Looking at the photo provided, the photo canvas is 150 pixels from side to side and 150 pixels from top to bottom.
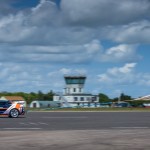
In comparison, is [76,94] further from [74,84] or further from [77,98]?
[74,84]

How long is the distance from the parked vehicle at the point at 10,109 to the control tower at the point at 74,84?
106m

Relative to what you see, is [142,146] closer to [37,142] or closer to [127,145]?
[127,145]

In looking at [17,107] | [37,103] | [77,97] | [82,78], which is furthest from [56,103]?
[17,107]

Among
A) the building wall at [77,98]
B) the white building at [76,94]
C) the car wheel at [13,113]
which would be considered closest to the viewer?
the car wheel at [13,113]

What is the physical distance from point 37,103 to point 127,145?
11161cm

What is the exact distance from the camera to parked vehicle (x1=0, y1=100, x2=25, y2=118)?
36875 millimetres

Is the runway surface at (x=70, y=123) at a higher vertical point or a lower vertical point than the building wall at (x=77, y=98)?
lower

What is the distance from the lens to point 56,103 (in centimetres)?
12431

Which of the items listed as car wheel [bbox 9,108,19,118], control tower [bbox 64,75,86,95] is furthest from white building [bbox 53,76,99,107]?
car wheel [bbox 9,108,19,118]

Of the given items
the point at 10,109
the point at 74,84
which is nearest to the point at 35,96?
the point at 74,84

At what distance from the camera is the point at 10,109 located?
121ft

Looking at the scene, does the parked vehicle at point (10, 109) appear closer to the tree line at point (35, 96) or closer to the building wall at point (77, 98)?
the building wall at point (77, 98)

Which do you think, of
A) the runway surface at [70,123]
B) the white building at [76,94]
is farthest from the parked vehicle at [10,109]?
the white building at [76,94]

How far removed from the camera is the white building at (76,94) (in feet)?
454
